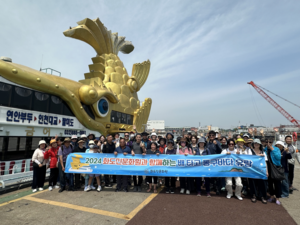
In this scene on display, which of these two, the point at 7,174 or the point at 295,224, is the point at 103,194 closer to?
the point at 7,174

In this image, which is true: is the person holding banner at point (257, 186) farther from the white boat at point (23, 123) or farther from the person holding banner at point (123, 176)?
the white boat at point (23, 123)

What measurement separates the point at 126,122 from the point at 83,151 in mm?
8101

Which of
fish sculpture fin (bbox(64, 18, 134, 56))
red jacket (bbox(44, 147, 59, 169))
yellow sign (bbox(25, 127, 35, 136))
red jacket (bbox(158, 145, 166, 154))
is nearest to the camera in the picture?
red jacket (bbox(44, 147, 59, 169))

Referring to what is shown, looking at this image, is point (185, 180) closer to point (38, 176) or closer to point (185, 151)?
point (185, 151)

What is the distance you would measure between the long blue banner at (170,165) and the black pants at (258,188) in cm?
15

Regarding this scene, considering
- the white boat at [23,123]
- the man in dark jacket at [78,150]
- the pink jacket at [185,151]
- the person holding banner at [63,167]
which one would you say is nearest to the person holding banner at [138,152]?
the pink jacket at [185,151]

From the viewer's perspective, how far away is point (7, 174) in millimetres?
5828

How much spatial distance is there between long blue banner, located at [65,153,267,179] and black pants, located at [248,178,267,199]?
15 cm

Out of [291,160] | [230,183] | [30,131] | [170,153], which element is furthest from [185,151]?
[30,131]

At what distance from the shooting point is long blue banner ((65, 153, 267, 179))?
494cm

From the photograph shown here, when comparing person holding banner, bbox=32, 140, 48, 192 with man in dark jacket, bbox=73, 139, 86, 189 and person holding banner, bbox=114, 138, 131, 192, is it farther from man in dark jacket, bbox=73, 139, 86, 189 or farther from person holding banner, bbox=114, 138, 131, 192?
person holding banner, bbox=114, 138, 131, 192

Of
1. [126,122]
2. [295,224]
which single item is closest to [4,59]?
[126,122]

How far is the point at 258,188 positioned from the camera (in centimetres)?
480

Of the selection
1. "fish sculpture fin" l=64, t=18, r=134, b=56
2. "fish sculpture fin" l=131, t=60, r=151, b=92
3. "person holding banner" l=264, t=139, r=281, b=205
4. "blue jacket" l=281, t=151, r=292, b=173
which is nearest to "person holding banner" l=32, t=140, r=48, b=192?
"person holding banner" l=264, t=139, r=281, b=205
